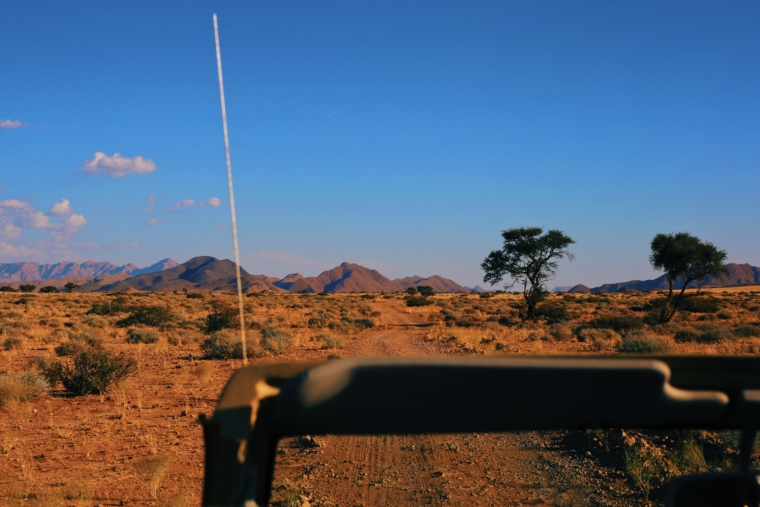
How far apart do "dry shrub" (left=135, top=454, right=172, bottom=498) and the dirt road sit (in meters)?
3.69

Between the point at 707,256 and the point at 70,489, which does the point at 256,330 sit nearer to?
the point at 70,489

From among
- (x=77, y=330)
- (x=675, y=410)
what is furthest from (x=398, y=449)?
(x=77, y=330)

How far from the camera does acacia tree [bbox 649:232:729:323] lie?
106 feet

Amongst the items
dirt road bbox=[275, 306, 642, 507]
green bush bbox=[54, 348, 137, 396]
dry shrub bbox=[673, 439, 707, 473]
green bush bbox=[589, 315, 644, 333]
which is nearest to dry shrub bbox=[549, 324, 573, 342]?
green bush bbox=[589, 315, 644, 333]

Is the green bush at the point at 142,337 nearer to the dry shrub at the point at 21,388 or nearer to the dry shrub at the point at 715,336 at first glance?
the dry shrub at the point at 21,388

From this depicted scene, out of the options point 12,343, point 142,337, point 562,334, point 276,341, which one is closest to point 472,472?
point 276,341

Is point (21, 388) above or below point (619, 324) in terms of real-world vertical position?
above

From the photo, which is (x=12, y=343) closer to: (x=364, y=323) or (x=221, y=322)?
(x=221, y=322)

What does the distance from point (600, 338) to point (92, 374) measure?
18.2 meters

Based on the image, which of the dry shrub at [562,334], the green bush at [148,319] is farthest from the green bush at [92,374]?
the dry shrub at [562,334]

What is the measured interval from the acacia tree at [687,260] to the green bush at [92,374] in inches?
1127

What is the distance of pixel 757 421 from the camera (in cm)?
146

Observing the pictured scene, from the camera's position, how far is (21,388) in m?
11.2

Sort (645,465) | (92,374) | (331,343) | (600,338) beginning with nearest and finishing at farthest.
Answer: (645,465)
(92,374)
(331,343)
(600,338)
